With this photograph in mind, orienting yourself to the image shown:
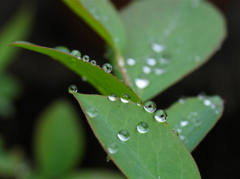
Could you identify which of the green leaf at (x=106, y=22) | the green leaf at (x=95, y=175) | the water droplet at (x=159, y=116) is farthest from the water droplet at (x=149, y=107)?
the green leaf at (x=95, y=175)

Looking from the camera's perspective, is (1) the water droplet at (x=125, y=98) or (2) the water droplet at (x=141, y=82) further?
(2) the water droplet at (x=141, y=82)

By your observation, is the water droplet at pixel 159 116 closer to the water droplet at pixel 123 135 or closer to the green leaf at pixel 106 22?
the water droplet at pixel 123 135

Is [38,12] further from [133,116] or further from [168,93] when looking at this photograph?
[133,116]

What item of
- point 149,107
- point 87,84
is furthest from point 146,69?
point 87,84

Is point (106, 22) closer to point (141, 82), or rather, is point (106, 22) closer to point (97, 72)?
point (141, 82)

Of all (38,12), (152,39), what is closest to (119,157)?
(152,39)

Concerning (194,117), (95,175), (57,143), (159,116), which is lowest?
(95,175)
